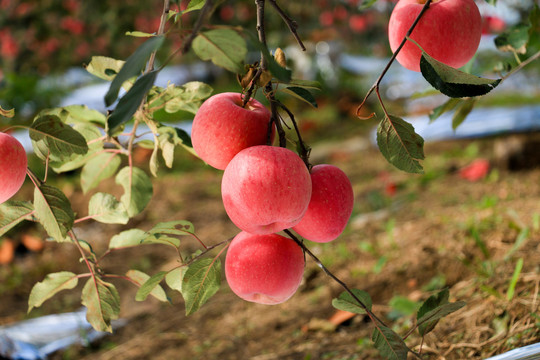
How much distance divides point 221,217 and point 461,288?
1774 millimetres

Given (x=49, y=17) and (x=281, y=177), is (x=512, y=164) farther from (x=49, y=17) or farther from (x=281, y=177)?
(x=49, y=17)

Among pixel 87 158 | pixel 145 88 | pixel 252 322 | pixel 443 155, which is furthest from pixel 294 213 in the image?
pixel 443 155

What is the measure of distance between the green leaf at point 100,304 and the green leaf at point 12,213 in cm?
14

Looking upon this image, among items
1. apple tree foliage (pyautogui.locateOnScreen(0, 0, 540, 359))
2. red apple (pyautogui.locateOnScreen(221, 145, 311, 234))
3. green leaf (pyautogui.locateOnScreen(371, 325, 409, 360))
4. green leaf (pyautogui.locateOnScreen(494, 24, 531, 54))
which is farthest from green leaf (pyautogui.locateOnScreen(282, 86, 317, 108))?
green leaf (pyautogui.locateOnScreen(494, 24, 531, 54))

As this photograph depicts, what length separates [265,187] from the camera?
573 mm

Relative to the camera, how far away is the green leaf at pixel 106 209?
0.80 metres

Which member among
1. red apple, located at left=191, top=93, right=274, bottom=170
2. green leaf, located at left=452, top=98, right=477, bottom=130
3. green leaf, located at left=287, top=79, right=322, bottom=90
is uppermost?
green leaf, located at left=287, top=79, right=322, bottom=90

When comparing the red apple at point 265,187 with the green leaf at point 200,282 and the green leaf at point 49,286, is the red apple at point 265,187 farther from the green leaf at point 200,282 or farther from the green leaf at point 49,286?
the green leaf at point 49,286

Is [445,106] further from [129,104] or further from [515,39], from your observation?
[129,104]

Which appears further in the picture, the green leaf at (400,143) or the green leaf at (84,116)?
the green leaf at (84,116)

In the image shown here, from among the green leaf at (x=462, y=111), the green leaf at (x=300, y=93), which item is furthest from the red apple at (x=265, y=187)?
the green leaf at (x=462, y=111)

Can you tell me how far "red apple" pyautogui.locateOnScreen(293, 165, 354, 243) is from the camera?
0.66m

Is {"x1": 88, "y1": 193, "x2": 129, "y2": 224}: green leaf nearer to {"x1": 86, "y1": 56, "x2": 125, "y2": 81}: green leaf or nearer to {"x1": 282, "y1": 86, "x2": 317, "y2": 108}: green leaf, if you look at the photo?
{"x1": 86, "y1": 56, "x2": 125, "y2": 81}: green leaf

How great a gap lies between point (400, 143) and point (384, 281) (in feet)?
3.21
